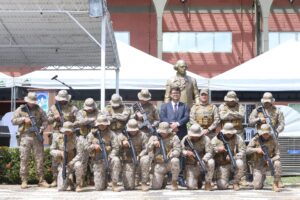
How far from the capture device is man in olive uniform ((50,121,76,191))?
12.4 meters

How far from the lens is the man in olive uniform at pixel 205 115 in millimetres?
13062

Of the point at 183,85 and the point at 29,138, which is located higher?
the point at 183,85

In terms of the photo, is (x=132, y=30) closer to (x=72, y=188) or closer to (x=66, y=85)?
(x=66, y=85)

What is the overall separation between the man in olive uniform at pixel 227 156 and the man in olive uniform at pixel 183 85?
1.13 metres

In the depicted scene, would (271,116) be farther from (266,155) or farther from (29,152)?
(29,152)

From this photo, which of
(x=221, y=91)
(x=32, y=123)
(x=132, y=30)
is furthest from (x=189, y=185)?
(x=132, y=30)

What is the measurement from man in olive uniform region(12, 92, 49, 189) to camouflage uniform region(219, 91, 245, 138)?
11.2ft

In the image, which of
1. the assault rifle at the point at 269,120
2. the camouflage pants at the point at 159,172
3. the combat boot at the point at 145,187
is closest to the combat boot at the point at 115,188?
the combat boot at the point at 145,187

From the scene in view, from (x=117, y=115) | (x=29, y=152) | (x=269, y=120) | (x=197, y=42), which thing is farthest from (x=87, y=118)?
(x=197, y=42)

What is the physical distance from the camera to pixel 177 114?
13.0 m

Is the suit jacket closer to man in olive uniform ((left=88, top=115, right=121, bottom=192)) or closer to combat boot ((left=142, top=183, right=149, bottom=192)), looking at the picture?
man in olive uniform ((left=88, top=115, right=121, bottom=192))

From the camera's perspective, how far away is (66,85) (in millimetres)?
17922

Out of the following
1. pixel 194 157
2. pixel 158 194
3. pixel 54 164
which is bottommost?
pixel 158 194

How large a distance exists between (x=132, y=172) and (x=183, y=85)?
2097mm
